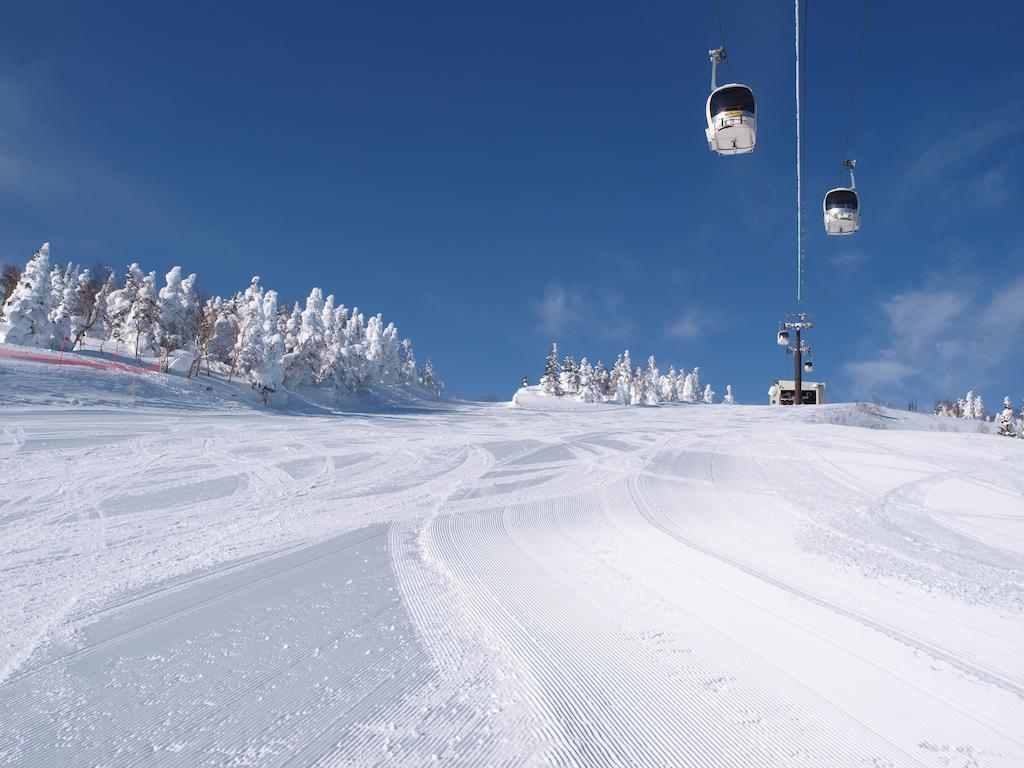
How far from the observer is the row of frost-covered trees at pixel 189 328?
41.9 meters

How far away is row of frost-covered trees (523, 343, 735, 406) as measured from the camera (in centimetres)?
8431

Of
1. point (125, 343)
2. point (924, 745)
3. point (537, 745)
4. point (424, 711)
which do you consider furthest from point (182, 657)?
point (125, 343)

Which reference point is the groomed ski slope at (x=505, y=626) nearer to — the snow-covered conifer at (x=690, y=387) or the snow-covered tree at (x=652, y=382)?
the snow-covered tree at (x=652, y=382)

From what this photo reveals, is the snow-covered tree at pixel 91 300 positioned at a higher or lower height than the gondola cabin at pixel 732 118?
higher

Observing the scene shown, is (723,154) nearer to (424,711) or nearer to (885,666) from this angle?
(885,666)

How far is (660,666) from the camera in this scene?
266cm

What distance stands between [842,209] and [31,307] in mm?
57416

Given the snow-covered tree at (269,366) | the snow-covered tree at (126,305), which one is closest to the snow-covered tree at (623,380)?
the snow-covered tree at (269,366)

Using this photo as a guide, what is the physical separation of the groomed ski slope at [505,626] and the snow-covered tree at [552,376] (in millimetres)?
75648

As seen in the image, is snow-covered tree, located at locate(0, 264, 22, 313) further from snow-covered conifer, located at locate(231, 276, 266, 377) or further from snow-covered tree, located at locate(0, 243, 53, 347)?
snow-covered conifer, located at locate(231, 276, 266, 377)

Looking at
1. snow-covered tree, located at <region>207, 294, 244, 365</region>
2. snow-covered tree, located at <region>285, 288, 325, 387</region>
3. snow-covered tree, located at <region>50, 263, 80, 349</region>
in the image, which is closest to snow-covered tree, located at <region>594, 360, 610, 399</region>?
snow-covered tree, located at <region>285, 288, 325, 387</region>

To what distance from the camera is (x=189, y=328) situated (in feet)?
199

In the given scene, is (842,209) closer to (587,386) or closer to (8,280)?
(587,386)

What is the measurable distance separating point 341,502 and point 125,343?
64159mm
